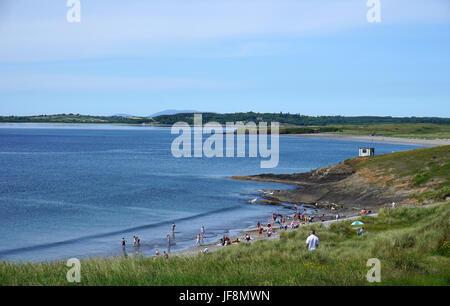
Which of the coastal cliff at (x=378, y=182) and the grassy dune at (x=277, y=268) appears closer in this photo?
the grassy dune at (x=277, y=268)

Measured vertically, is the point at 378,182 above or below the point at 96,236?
above

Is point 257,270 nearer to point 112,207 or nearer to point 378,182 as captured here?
point 112,207

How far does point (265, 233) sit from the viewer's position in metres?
35.1

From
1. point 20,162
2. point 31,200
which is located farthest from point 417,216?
point 20,162

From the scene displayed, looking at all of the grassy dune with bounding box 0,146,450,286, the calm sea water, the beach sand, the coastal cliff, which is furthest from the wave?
the grassy dune with bounding box 0,146,450,286

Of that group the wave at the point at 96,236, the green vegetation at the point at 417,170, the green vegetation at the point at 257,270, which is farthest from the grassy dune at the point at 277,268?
the green vegetation at the point at 417,170

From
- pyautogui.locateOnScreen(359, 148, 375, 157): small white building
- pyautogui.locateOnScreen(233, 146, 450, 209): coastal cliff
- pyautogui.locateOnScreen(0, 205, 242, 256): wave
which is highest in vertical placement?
pyautogui.locateOnScreen(359, 148, 375, 157): small white building

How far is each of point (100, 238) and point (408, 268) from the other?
2740cm

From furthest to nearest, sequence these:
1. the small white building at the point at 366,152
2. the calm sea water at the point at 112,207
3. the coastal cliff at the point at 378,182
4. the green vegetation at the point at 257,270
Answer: the small white building at the point at 366,152 → the coastal cliff at the point at 378,182 → the calm sea water at the point at 112,207 → the green vegetation at the point at 257,270

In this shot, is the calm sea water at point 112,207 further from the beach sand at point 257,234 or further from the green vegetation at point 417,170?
the green vegetation at point 417,170

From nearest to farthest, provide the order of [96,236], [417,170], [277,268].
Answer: [277,268]
[96,236]
[417,170]

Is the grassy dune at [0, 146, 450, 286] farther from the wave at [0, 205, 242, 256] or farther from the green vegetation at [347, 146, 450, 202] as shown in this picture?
the green vegetation at [347, 146, 450, 202]

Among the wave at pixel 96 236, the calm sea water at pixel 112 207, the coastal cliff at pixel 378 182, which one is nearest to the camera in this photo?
the wave at pixel 96 236

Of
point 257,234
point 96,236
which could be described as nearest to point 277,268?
point 257,234
